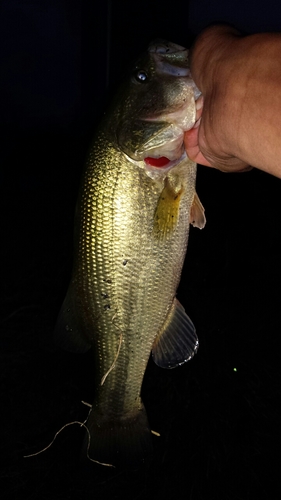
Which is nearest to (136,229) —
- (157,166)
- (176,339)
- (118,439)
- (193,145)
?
(157,166)

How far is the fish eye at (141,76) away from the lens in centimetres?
159

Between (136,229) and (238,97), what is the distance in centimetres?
60

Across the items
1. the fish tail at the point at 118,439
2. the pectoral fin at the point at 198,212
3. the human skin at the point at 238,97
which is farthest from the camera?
the fish tail at the point at 118,439

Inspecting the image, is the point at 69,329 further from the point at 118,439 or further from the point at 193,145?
the point at 193,145

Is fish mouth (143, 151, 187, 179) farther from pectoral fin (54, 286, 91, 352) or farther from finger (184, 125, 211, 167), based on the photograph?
pectoral fin (54, 286, 91, 352)

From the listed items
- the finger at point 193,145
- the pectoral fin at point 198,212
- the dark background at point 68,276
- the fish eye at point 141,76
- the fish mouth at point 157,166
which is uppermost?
the fish eye at point 141,76

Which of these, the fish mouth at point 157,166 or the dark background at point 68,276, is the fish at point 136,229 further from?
the dark background at point 68,276

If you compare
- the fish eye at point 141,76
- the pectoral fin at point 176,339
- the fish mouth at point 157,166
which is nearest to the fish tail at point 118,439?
the pectoral fin at point 176,339

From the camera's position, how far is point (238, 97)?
130 cm

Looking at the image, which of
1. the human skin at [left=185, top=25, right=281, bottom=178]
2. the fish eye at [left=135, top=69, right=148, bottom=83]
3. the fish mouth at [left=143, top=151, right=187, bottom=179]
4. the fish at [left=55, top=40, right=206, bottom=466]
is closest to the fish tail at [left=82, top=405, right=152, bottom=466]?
the fish at [left=55, top=40, right=206, bottom=466]

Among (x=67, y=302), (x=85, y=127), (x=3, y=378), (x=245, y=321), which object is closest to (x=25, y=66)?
(x=85, y=127)

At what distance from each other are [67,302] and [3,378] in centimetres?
149

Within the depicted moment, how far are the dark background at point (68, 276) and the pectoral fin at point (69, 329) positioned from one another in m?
1.21

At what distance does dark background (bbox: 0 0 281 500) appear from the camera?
2904mm
